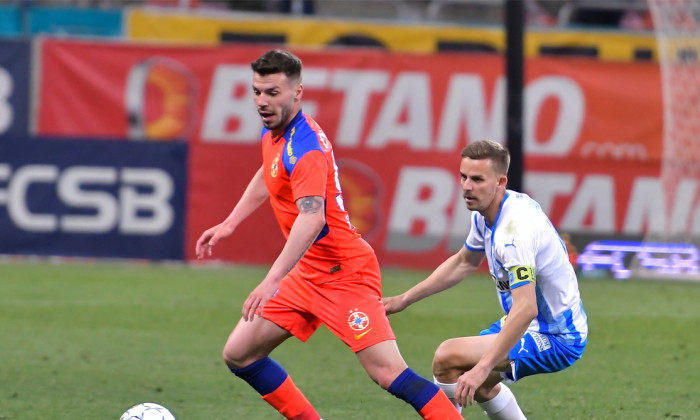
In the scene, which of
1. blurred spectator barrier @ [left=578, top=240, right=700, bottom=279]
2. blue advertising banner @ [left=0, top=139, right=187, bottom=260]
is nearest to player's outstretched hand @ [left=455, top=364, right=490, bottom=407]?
blurred spectator barrier @ [left=578, top=240, right=700, bottom=279]

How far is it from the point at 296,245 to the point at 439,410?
1.06 meters

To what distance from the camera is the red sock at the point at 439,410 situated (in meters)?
5.71

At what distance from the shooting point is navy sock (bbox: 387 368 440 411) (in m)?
5.71

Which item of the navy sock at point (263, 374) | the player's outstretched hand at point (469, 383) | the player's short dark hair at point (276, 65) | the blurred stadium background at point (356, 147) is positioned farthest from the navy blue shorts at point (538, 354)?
the blurred stadium background at point (356, 147)

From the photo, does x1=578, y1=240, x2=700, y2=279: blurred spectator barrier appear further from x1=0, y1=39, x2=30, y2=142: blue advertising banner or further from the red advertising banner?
x1=0, y1=39, x2=30, y2=142: blue advertising banner

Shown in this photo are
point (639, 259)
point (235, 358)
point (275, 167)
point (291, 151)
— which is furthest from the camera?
point (639, 259)

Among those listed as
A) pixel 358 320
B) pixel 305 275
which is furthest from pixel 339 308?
pixel 305 275

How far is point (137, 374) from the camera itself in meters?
8.32

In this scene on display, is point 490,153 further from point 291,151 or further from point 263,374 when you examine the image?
point 263,374

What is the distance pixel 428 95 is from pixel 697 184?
3.43 metres

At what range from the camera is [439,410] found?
18.7 ft

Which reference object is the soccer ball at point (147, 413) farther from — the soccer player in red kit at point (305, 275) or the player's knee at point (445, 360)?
the player's knee at point (445, 360)

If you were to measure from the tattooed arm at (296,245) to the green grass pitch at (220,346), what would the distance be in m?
1.78

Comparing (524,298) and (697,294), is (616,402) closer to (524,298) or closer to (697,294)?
(524,298)
